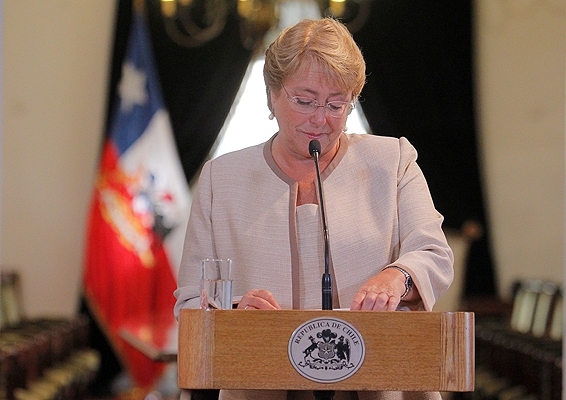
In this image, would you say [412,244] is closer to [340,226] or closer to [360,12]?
[340,226]

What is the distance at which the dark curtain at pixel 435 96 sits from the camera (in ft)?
28.0

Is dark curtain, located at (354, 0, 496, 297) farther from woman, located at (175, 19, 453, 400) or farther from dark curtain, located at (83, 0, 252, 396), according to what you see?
woman, located at (175, 19, 453, 400)

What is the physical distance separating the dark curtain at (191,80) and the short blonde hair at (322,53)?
6284 mm

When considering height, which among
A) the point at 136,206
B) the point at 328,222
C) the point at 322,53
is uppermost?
the point at 322,53

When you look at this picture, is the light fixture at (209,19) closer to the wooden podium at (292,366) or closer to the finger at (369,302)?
the finger at (369,302)

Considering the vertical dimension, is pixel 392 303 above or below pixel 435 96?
above

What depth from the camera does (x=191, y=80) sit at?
8555mm

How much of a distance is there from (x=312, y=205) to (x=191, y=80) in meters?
6.41

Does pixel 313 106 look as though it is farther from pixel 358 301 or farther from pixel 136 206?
pixel 136 206

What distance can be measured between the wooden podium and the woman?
0.38m

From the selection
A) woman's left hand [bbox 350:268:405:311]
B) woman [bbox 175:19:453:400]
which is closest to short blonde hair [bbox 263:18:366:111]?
woman [bbox 175:19:453:400]

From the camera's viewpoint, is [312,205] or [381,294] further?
[312,205]

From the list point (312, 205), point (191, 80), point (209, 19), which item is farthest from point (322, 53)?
point (209, 19)

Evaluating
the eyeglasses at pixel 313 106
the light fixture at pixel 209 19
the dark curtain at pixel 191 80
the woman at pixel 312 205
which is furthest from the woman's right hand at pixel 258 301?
the dark curtain at pixel 191 80
